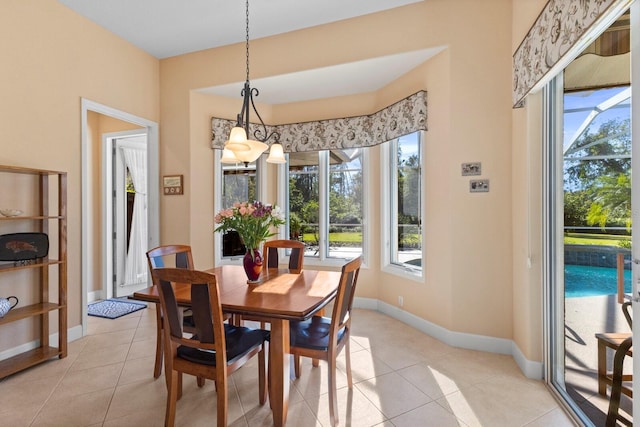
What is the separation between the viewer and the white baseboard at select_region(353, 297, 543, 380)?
2.33m

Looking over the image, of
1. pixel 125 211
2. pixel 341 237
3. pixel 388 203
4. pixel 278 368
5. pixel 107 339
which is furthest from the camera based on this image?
pixel 125 211

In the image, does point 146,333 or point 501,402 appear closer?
point 501,402

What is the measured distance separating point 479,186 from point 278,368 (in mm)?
2180

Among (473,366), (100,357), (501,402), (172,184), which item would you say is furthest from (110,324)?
(501,402)

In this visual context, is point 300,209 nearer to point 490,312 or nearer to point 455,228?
point 455,228

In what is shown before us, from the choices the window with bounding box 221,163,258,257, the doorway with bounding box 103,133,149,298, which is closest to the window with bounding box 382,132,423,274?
the window with bounding box 221,163,258,257

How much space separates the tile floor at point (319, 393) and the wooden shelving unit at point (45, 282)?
0.41ft

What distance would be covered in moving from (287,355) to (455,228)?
1.86 m

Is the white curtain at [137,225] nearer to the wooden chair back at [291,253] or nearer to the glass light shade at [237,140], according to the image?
the wooden chair back at [291,253]

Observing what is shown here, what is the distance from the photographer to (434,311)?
10.0 feet

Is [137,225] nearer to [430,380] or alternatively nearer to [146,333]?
[146,333]

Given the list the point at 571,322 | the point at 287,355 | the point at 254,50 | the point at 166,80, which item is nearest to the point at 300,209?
the point at 254,50

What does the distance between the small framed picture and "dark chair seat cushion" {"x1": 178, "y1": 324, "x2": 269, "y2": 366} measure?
2.34m

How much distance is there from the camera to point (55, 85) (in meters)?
2.89
